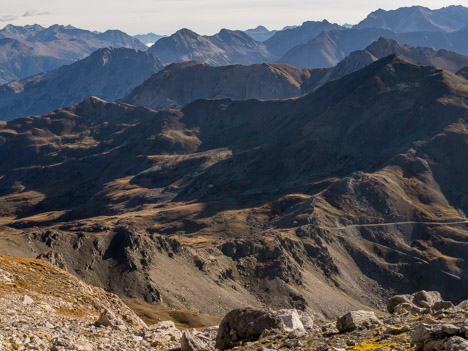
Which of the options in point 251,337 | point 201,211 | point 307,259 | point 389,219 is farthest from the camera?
point 201,211

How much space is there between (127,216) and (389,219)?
84.1m

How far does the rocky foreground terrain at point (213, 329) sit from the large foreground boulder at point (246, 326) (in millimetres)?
58

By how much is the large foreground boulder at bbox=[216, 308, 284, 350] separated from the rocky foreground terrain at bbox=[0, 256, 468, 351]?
58 mm

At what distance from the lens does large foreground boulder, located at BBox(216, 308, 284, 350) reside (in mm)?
34406

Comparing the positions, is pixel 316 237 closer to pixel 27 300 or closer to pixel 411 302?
pixel 411 302

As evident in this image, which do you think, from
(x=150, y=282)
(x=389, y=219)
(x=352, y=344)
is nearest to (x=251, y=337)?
(x=352, y=344)

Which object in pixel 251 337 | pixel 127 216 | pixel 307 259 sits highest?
pixel 251 337

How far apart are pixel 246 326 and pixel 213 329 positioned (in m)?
10.1

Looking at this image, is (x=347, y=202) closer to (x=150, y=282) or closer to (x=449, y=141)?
(x=449, y=141)

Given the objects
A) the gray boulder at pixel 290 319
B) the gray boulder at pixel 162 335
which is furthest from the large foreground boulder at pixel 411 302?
the gray boulder at pixel 162 335

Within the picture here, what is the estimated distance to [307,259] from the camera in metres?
124

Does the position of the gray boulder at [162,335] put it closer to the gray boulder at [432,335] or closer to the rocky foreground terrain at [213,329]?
the rocky foreground terrain at [213,329]

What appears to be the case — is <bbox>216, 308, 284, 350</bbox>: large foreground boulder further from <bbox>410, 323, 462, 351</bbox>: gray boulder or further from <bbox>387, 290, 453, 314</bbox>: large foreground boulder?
<bbox>410, 323, 462, 351</bbox>: gray boulder

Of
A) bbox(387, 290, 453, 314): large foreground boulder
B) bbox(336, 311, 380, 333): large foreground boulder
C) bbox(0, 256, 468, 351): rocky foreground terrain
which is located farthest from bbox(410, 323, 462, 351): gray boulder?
bbox(387, 290, 453, 314): large foreground boulder
